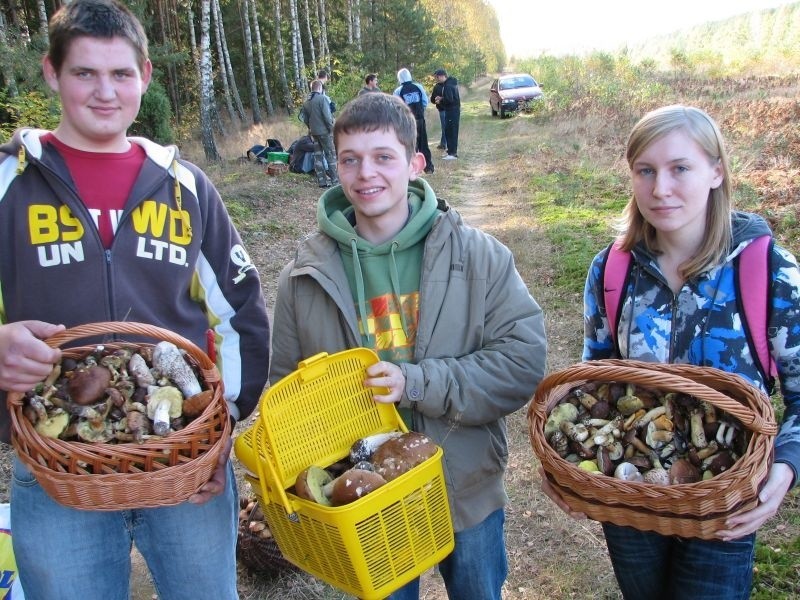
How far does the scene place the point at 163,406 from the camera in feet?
5.51

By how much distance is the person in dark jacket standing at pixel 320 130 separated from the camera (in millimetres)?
12141

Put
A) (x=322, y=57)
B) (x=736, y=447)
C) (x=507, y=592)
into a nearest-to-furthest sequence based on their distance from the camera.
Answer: (x=736, y=447) < (x=507, y=592) < (x=322, y=57)

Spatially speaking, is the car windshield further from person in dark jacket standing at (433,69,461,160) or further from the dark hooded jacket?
the dark hooded jacket

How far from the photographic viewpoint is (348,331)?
215cm

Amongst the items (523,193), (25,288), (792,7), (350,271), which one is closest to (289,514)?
(350,271)

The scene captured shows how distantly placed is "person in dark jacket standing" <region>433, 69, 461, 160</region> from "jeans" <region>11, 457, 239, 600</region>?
13.8 m

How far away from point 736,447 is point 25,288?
2116mm

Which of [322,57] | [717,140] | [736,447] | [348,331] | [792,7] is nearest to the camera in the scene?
[736,447]

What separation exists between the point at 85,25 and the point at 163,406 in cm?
118

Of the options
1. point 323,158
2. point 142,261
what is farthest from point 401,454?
point 323,158

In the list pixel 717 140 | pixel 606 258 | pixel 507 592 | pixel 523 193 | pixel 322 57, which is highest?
pixel 322 57

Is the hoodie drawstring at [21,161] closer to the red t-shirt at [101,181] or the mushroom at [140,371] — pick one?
the red t-shirt at [101,181]

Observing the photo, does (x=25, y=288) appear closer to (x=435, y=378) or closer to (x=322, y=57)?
(x=435, y=378)

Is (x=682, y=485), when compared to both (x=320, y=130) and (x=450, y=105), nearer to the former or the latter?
(x=320, y=130)
